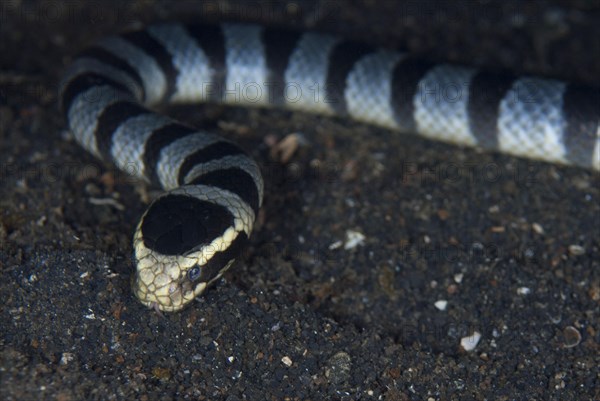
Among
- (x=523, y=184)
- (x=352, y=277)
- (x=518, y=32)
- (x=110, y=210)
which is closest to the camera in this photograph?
(x=352, y=277)

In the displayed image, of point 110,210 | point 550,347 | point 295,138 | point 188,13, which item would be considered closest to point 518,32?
point 295,138

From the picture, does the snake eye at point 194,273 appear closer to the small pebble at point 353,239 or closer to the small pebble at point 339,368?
the small pebble at point 339,368

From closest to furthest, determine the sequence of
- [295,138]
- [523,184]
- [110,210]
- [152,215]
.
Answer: [152,215] < [110,210] < [523,184] < [295,138]

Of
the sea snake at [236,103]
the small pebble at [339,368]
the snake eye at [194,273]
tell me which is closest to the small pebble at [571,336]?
the small pebble at [339,368]

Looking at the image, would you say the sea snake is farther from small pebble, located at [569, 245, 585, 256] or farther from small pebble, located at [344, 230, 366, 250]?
small pebble, located at [569, 245, 585, 256]

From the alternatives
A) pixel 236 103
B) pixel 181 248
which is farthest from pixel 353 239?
pixel 236 103

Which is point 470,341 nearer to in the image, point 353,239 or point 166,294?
point 353,239

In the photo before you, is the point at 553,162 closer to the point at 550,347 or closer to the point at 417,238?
the point at 417,238
